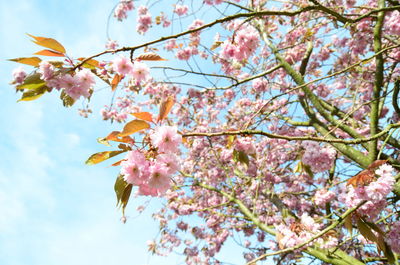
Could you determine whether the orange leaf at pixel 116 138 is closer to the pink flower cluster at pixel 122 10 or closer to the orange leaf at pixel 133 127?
the orange leaf at pixel 133 127

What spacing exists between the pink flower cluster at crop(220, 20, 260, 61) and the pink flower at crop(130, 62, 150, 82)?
0.72 metres

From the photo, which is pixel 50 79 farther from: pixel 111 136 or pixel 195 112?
pixel 195 112

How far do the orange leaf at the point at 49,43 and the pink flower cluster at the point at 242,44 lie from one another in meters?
1.20

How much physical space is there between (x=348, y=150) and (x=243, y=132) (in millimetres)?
2601

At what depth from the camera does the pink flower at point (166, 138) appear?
1077 mm

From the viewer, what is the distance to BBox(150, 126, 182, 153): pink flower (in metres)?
1.08

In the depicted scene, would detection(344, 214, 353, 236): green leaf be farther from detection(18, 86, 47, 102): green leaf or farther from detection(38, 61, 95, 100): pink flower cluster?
detection(18, 86, 47, 102): green leaf

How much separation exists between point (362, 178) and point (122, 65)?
1386 millimetres

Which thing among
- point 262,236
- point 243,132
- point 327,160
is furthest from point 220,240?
point 243,132

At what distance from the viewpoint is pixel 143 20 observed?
17.2 feet

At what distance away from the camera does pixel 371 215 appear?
1.88 meters

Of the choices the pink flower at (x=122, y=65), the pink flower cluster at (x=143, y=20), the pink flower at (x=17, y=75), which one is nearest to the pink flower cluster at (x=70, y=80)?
the pink flower at (x=122, y=65)

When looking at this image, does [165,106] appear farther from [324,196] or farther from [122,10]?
[122,10]

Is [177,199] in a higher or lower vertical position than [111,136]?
higher
